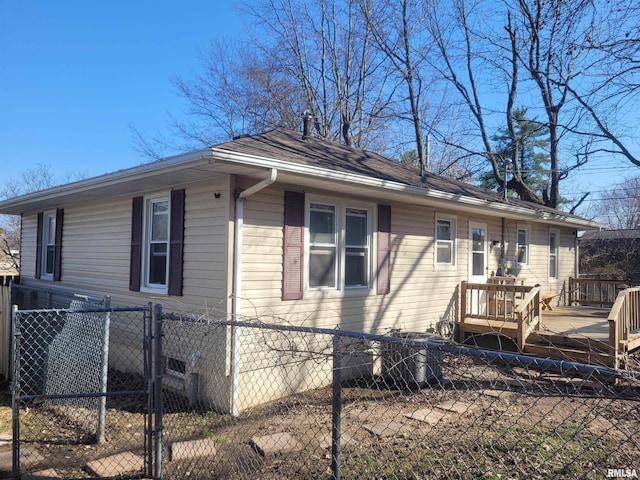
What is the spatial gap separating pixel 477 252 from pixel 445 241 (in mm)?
1267

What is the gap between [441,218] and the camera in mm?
8961

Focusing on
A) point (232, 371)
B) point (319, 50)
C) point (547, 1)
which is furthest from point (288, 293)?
point (319, 50)

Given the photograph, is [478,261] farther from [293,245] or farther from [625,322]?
[293,245]

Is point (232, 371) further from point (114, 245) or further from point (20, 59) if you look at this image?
point (20, 59)

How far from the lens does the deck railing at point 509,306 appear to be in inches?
300

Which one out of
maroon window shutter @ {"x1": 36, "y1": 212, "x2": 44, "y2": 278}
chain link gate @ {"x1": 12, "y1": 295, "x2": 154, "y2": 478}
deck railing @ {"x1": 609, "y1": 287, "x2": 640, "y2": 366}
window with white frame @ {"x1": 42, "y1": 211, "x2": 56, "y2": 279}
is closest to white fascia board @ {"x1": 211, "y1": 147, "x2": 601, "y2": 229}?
chain link gate @ {"x1": 12, "y1": 295, "x2": 154, "y2": 478}

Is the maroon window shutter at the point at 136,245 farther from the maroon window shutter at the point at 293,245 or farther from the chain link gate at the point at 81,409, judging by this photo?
the maroon window shutter at the point at 293,245

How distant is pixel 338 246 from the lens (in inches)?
274

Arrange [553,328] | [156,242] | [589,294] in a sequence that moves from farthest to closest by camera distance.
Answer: [589,294] < [553,328] < [156,242]

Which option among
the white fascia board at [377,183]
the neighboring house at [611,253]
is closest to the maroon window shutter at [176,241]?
the white fascia board at [377,183]

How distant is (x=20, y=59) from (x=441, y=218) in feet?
42.0

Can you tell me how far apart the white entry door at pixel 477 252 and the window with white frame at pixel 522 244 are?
178 cm

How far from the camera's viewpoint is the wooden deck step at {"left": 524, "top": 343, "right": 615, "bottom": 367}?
22.1 ft

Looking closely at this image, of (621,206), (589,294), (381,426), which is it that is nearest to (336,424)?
(381,426)
